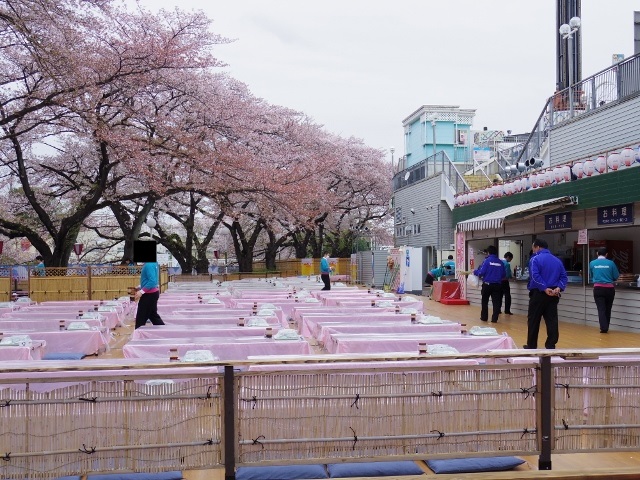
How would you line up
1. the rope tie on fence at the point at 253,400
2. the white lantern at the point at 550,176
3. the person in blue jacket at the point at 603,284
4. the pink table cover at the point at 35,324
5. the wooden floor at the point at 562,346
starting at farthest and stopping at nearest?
the white lantern at the point at 550,176 → the person in blue jacket at the point at 603,284 → the pink table cover at the point at 35,324 → the wooden floor at the point at 562,346 → the rope tie on fence at the point at 253,400

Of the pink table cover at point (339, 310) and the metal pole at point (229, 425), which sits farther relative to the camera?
the pink table cover at point (339, 310)

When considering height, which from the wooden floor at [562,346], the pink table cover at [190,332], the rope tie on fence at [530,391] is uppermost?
the rope tie on fence at [530,391]

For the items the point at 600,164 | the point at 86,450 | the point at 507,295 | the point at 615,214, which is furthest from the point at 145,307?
the point at 507,295

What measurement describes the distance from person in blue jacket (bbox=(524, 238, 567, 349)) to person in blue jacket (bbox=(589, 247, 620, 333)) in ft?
13.5

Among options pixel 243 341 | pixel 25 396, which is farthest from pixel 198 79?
pixel 25 396

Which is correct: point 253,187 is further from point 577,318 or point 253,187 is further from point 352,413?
point 352,413

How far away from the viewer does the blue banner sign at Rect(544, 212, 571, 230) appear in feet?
48.7

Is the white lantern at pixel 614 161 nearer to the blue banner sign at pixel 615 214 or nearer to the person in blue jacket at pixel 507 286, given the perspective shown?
the blue banner sign at pixel 615 214

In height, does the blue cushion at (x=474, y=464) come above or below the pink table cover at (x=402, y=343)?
below

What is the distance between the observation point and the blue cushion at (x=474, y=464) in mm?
4562

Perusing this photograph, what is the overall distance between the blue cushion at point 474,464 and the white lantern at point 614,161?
31.3 feet

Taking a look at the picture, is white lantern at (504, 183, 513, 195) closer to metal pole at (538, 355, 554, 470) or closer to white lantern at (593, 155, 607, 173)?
white lantern at (593, 155, 607, 173)

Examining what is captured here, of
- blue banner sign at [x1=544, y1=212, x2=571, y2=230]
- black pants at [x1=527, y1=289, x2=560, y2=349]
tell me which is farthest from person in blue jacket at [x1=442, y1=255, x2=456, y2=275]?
black pants at [x1=527, y1=289, x2=560, y2=349]

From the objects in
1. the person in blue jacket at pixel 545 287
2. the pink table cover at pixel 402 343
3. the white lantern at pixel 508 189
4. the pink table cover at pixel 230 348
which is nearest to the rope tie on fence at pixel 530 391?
the pink table cover at pixel 402 343
